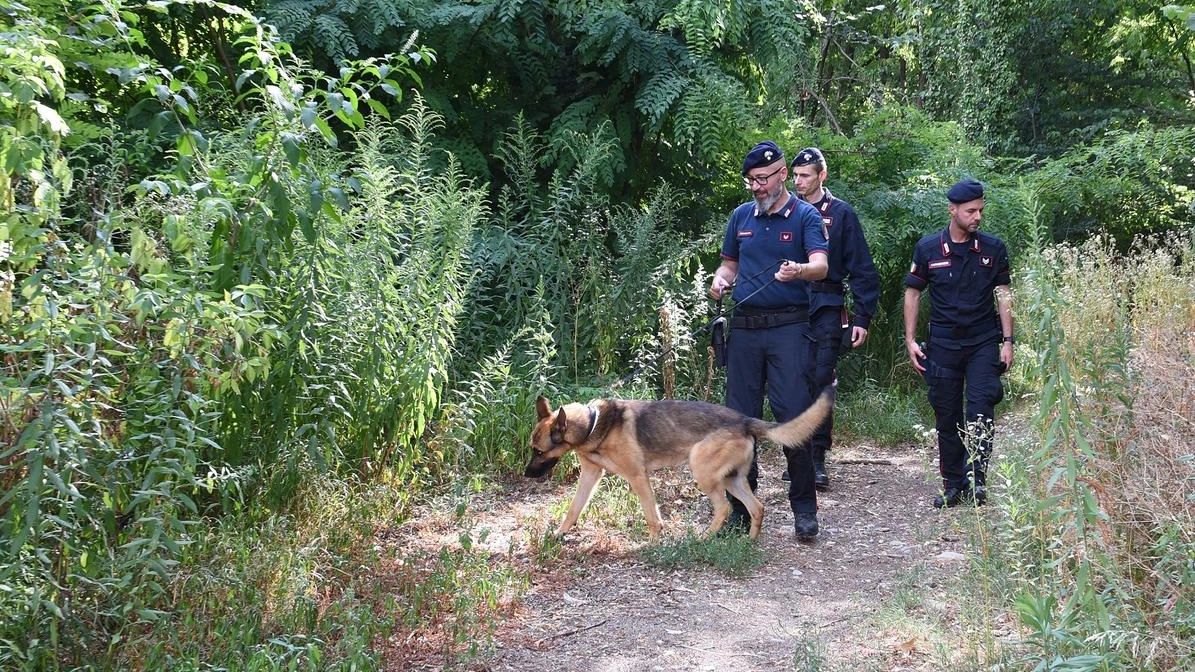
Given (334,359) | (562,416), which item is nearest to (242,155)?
(334,359)

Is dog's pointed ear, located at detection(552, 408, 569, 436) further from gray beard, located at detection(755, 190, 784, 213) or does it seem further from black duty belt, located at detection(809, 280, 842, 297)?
black duty belt, located at detection(809, 280, 842, 297)

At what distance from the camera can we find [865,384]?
11.3m

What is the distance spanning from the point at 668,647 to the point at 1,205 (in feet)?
12.3

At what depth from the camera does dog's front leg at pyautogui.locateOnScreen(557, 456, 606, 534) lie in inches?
274

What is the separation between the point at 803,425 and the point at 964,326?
1891 mm

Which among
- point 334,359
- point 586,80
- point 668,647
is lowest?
point 668,647

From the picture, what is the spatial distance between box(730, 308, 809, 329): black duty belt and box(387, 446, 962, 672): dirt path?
1.40 m

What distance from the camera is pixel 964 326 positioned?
756 centimetres

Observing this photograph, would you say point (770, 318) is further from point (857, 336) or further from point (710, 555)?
point (710, 555)

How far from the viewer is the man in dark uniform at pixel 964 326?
748cm

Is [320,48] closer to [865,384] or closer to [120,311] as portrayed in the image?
[120,311]

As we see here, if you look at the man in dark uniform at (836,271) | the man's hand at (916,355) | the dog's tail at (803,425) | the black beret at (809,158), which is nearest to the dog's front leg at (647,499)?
the dog's tail at (803,425)

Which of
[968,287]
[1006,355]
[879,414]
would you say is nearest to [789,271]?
[968,287]

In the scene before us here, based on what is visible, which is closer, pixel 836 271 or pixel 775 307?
pixel 775 307
